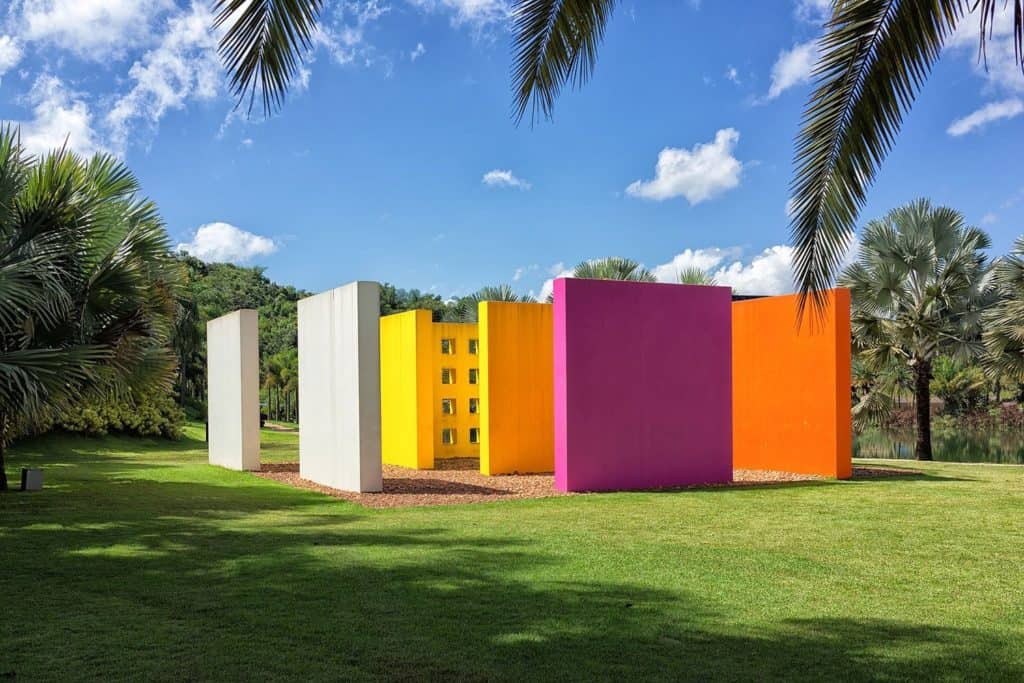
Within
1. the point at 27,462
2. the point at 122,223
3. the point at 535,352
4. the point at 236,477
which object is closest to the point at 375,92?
the point at 122,223

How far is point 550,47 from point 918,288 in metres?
16.8

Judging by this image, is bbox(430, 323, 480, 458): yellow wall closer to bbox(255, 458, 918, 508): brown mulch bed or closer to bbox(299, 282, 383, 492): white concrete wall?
bbox(255, 458, 918, 508): brown mulch bed

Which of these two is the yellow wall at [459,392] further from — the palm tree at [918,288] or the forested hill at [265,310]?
the forested hill at [265,310]

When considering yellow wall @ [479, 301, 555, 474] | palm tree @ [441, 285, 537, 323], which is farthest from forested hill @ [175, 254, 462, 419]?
yellow wall @ [479, 301, 555, 474]

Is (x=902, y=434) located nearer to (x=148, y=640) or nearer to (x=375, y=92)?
(x=375, y=92)

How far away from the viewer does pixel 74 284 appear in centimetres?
1128

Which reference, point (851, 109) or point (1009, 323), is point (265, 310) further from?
point (851, 109)

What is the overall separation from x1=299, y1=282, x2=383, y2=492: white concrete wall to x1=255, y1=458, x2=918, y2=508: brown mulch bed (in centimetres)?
34

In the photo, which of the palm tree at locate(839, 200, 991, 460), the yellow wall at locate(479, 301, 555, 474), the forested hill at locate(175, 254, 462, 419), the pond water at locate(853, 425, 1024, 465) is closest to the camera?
the yellow wall at locate(479, 301, 555, 474)

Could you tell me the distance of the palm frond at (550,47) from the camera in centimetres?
515

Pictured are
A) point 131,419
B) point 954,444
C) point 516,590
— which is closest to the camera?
point 516,590

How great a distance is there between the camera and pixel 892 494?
40.7 ft

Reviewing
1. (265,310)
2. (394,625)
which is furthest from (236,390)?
(265,310)

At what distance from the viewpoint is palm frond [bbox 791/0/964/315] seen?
427cm
